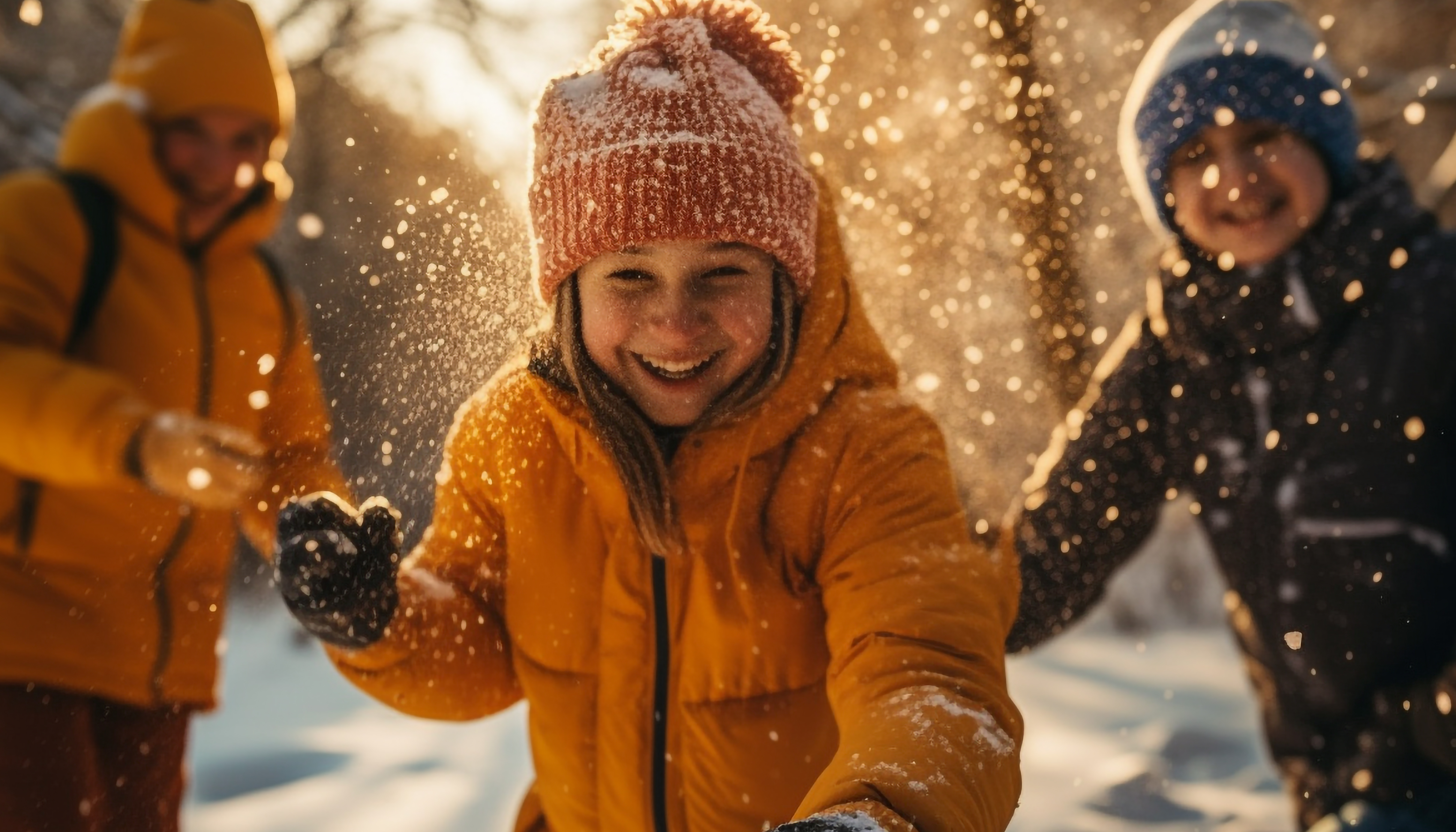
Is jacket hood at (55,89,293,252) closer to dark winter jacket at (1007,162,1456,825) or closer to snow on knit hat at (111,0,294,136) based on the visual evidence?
snow on knit hat at (111,0,294,136)

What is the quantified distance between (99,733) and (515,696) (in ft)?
1.52

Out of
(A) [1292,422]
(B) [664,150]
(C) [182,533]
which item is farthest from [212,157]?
(A) [1292,422]

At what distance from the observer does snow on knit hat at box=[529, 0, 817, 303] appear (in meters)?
0.54

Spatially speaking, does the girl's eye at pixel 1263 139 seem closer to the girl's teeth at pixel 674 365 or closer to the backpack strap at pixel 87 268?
the girl's teeth at pixel 674 365

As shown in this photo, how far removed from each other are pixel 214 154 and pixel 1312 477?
3.65ft

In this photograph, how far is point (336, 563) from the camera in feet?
1.73

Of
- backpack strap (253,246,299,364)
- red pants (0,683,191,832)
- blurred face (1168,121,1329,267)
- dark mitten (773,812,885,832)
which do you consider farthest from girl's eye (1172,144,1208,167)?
red pants (0,683,191,832)

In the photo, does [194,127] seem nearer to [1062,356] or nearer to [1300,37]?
[1062,356]

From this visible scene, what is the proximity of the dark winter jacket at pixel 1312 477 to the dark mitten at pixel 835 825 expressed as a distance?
453mm

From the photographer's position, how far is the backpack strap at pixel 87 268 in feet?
2.69

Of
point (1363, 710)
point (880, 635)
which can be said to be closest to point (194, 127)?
point (880, 635)

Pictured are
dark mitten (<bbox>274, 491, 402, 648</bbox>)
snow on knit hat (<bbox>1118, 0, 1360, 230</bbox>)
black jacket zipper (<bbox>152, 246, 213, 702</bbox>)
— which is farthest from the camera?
black jacket zipper (<bbox>152, 246, 213, 702</bbox>)

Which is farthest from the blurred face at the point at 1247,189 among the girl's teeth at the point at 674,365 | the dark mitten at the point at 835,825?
the dark mitten at the point at 835,825

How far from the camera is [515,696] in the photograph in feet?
2.29
